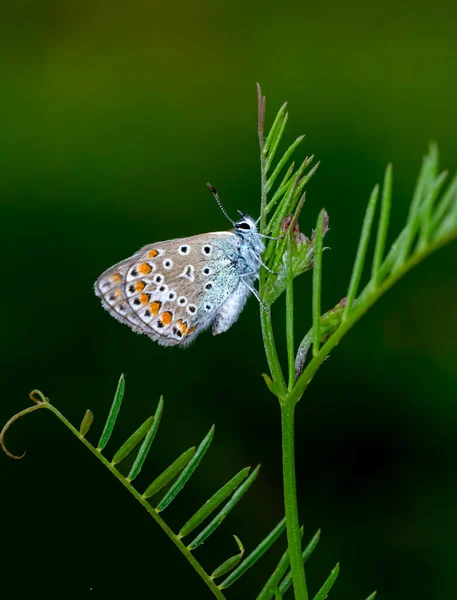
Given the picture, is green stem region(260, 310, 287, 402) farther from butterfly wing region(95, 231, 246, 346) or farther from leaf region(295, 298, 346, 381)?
butterfly wing region(95, 231, 246, 346)

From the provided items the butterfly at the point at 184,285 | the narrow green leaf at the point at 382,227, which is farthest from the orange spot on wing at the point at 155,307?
the narrow green leaf at the point at 382,227

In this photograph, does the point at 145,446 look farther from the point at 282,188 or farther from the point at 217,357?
the point at 217,357

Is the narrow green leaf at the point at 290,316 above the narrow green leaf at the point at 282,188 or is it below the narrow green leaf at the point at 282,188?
below

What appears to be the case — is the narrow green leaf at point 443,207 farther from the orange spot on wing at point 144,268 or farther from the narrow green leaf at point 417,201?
the orange spot on wing at point 144,268

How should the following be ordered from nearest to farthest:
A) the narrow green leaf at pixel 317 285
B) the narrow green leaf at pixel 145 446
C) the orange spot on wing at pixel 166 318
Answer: the narrow green leaf at pixel 317 285
the narrow green leaf at pixel 145 446
the orange spot on wing at pixel 166 318

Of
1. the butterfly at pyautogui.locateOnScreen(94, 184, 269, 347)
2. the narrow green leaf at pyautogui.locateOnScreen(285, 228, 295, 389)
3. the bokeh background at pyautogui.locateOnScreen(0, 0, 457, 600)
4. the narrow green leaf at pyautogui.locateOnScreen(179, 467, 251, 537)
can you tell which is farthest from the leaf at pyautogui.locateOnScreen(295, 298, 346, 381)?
the bokeh background at pyautogui.locateOnScreen(0, 0, 457, 600)

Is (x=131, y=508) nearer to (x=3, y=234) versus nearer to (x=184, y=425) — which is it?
(x=184, y=425)

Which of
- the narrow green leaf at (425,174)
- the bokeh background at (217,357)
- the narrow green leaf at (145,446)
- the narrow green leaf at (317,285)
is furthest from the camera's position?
the bokeh background at (217,357)
